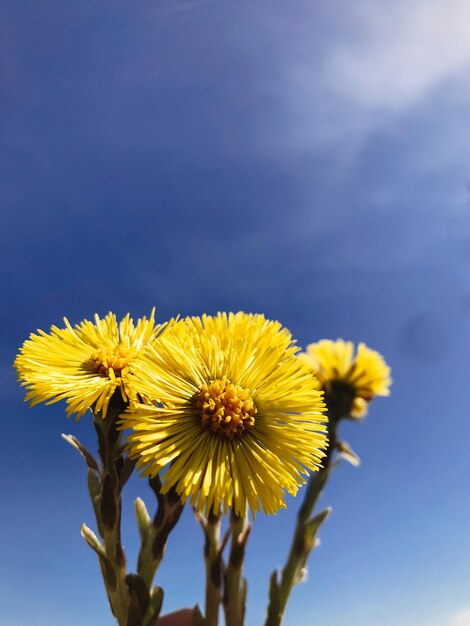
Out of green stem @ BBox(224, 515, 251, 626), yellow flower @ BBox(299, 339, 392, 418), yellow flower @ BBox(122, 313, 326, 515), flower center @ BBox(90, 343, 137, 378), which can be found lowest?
green stem @ BBox(224, 515, 251, 626)

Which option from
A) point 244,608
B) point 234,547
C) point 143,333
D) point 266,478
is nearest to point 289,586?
point 244,608

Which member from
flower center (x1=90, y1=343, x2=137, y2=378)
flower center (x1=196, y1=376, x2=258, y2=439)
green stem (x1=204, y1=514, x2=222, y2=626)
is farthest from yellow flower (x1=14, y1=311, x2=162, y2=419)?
green stem (x1=204, y1=514, x2=222, y2=626)

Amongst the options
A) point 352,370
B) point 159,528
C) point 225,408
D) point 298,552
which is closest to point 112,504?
point 159,528

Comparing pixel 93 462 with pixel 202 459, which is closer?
pixel 202 459

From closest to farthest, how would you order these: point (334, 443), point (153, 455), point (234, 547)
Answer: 1. point (153, 455)
2. point (234, 547)
3. point (334, 443)

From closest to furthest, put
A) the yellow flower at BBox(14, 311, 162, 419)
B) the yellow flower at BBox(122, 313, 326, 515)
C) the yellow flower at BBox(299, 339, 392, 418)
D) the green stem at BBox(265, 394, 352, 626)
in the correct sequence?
the yellow flower at BBox(122, 313, 326, 515), the yellow flower at BBox(14, 311, 162, 419), the green stem at BBox(265, 394, 352, 626), the yellow flower at BBox(299, 339, 392, 418)

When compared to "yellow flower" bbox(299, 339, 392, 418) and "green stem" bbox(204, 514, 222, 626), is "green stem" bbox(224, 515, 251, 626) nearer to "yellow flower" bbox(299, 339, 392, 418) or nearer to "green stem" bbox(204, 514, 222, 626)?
"green stem" bbox(204, 514, 222, 626)

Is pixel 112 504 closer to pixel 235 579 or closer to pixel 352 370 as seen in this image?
pixel 235 579

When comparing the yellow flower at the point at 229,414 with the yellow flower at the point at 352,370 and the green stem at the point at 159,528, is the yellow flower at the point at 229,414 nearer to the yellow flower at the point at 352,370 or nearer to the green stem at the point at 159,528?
the green stem at the point at 159,528

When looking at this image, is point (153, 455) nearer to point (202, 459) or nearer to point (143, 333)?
point (202, 459)
